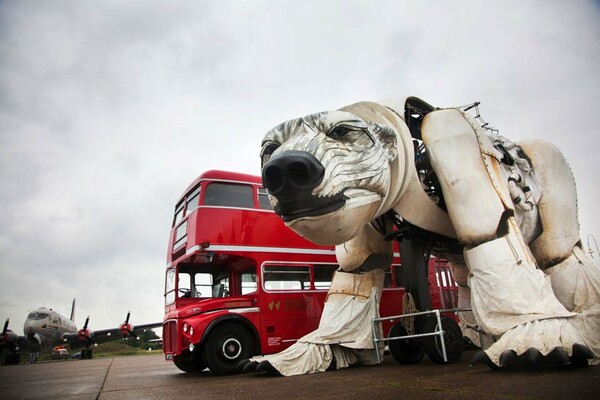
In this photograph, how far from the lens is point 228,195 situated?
21.1 feet

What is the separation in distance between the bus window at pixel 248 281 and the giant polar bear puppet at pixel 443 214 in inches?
86.0

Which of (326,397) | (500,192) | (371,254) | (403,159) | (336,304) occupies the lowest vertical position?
(326,397)

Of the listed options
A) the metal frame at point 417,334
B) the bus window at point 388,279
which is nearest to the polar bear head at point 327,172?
the metal frame at point 417,334

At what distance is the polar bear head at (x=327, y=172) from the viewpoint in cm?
256

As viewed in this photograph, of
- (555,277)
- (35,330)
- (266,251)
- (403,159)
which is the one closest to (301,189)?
A: (403,159)

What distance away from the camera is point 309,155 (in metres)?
2.58

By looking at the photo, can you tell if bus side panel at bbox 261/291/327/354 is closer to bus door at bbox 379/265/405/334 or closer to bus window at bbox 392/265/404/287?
bus door at bbox 379/265/405/334

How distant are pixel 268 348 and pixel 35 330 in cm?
3007

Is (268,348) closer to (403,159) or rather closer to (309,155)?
(403,159)

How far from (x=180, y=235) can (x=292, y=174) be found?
15.5 ft

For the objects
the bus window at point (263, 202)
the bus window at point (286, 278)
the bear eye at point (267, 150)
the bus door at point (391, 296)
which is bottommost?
the bus door at point (391, 296)

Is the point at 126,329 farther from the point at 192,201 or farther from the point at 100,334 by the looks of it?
the point at 192,201

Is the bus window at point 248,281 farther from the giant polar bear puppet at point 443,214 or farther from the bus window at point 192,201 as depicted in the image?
the giant polar bear puppet at point 443,214

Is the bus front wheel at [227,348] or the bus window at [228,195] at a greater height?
the bus window at [228,195]
